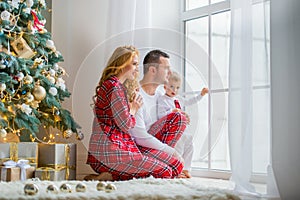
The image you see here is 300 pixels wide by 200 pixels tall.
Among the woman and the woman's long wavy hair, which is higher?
the woman's long wavy hair

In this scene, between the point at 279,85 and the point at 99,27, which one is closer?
the point at 279,85

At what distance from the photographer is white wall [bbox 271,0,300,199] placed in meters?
1.92

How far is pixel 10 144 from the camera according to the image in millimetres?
2727

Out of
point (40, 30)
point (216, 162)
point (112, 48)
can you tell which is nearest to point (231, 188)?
point (216, 162)

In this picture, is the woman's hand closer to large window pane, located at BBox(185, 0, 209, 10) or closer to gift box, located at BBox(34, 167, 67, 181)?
gift box, located at BBox(34, 167, 67, 181)

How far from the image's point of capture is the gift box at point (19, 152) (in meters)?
2.70

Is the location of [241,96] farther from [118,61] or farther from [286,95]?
[118,61]

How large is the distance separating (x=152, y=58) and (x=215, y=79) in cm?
35

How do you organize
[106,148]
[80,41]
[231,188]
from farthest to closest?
[80,41], [106,148], [231,188]

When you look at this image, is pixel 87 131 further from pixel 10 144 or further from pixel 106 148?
pixel 10 144

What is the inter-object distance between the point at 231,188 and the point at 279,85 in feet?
1.62

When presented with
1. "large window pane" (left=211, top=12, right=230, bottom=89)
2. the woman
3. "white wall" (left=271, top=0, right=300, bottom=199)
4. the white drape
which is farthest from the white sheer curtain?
"large window pane" (left=211, top=12, right=230, bottom=89)

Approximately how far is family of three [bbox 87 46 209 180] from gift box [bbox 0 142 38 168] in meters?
0.38

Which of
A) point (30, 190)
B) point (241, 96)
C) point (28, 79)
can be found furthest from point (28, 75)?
point (241, 96)
